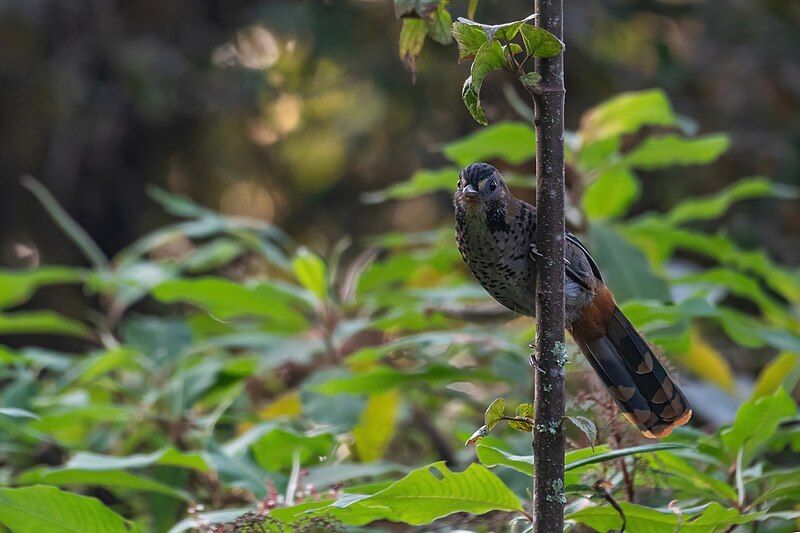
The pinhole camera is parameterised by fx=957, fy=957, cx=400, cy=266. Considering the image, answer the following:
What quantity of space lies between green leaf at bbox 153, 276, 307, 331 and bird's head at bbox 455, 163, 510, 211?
0.88 m

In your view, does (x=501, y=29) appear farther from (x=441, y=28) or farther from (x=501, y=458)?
(x=501, y=458)

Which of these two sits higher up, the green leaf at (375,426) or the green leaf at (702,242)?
the green leaf at (702,242)

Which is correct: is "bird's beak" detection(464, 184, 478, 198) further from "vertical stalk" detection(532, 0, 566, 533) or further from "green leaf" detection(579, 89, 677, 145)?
"green leaf" detection(579, 89, 677, 145)

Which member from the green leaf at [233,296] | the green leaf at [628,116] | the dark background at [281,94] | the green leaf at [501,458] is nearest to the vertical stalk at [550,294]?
the green leaf at [501,458]

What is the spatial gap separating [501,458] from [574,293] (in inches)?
18.0

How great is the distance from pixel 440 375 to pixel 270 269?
2672 millimetres

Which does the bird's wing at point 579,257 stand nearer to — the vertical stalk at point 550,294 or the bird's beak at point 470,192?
the bird's beak at point 470,192

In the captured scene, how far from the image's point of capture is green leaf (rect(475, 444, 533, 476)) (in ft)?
4.78

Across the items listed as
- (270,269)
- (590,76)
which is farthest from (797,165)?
(270,269)

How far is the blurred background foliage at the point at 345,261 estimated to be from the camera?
185 cm

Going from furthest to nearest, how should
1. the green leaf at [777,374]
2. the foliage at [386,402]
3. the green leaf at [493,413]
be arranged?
the green leaf at [777,374] < the foliage at [386,402] < the green leaf at [493,413]

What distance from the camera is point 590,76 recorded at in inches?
195

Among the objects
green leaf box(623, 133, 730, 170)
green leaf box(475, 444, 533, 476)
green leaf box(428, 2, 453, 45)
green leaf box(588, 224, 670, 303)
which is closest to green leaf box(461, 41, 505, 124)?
green leaf box(428, 2, 453, 45)

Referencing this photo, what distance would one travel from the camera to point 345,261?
16.7 ft
